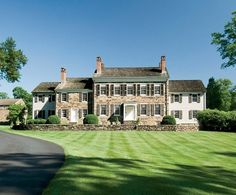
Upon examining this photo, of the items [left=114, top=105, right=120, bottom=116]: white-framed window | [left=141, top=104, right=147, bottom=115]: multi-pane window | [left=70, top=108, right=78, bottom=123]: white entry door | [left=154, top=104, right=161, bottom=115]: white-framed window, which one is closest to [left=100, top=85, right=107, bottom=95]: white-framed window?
[left=114, top=105, right=120, bottom=116]: white-framed window

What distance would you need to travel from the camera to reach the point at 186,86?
50688mm

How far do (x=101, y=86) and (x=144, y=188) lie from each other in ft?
127

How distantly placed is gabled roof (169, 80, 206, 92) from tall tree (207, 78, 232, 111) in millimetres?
23582

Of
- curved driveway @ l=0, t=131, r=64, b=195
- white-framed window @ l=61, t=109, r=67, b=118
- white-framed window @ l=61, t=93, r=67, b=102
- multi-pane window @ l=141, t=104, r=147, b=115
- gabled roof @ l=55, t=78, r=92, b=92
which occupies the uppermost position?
gabled roof @ l=55, t=78, r=92, b=92

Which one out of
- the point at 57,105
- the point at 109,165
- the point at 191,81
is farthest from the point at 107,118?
the point at 109,165

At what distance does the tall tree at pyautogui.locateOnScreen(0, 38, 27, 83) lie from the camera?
47.2 metres

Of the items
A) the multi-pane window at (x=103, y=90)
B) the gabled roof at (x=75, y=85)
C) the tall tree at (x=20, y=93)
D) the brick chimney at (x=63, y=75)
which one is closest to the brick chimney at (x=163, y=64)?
the multi-pane window at (x=103, y=90)

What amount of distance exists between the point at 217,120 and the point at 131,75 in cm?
1475

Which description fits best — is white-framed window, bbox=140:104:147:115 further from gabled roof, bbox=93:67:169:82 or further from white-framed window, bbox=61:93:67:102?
white-framed window, bbox=61:93:67:102

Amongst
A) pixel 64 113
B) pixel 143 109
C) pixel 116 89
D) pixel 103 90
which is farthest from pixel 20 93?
pixel 143 109

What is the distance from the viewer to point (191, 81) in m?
52.1

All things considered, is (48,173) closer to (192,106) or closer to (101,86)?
(101,86)

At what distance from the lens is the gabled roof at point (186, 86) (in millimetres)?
49719

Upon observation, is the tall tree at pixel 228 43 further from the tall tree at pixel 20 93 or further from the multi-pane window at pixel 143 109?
the tall tree at pixel 20 93
